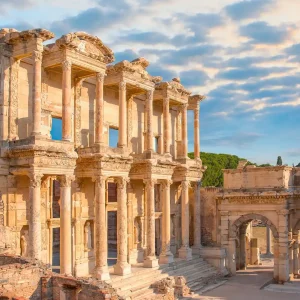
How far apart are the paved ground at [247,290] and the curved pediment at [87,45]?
12.7 metres

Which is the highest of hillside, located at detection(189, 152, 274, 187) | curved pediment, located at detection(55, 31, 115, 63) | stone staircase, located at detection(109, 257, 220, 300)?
curved pediment, located at detection(55, 31, 115, 63)

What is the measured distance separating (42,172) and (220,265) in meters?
15.1

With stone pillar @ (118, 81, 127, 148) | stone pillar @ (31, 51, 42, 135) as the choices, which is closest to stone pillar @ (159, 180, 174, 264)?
stone pillar @ (118, 81, 127, 148)

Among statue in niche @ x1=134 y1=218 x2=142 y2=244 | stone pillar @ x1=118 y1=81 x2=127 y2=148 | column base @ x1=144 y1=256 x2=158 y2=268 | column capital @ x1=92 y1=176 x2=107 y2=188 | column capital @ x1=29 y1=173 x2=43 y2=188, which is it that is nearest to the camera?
column capital @ x1=29 y1=173 x2=43 y2=188

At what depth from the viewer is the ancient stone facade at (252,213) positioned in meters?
27.5

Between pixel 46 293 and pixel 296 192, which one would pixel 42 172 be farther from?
pixel 296 192

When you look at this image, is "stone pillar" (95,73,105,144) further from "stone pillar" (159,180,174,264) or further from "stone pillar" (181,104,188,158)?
"stone pillar" (181,104,188,158)

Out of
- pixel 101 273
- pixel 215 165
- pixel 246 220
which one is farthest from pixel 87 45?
pixel 215 165

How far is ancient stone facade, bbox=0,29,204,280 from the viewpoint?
19719 millimetres

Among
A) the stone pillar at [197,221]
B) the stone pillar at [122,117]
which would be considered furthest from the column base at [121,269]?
the stone pillar at [197,221]

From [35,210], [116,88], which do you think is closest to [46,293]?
[35,210]

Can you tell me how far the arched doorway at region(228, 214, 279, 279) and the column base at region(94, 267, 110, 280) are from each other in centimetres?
1047

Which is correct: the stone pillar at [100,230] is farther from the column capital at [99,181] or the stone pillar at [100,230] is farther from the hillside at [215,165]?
the hillside at [215,165]

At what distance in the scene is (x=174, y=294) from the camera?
76.1ft
